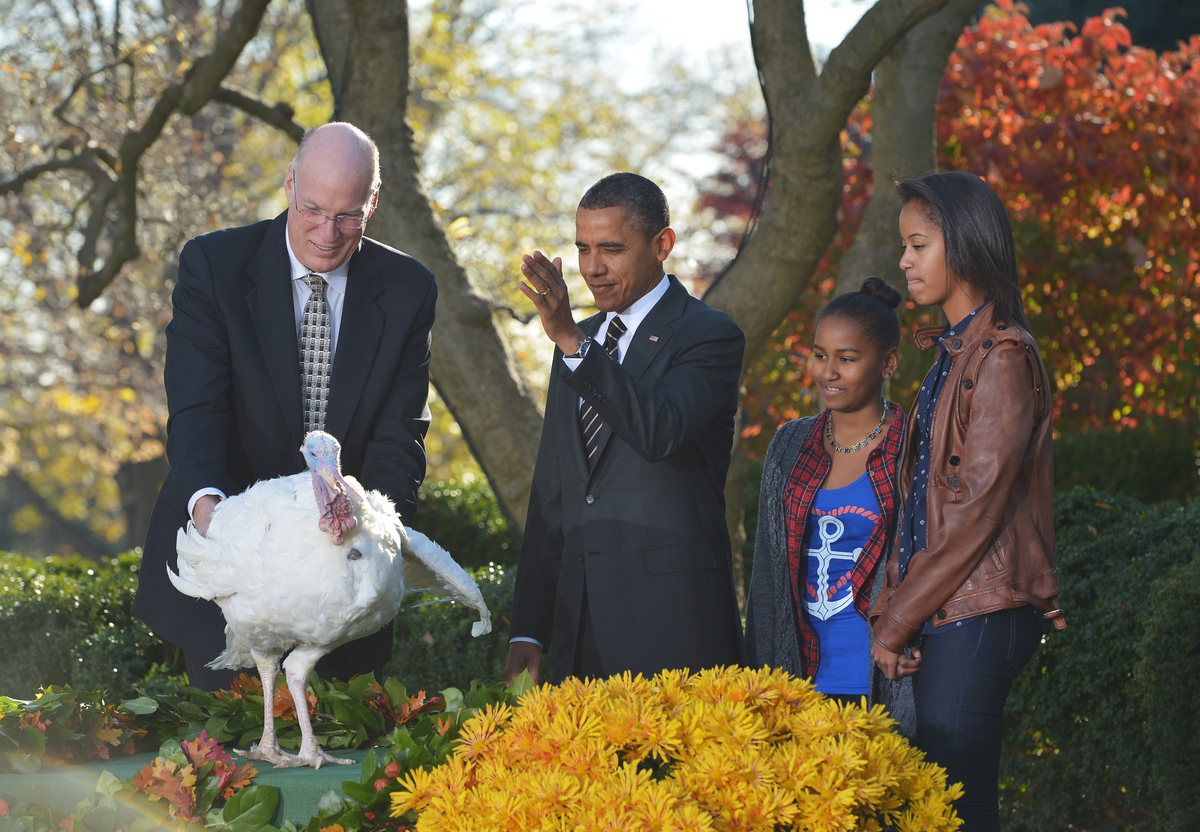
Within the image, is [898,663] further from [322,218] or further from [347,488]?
[322,218]

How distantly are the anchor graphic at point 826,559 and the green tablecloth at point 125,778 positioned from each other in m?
1.42

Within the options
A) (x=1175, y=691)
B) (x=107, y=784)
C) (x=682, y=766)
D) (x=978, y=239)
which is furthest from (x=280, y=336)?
(x=1175, y=691)

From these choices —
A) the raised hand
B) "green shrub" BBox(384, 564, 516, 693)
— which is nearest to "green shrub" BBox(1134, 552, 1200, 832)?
the raised hand

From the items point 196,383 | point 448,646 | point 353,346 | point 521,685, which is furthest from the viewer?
point 448,646

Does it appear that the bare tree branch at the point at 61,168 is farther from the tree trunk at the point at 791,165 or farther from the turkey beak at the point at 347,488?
the turkey beak at the point at 347,488

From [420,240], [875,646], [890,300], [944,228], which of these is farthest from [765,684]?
[420,240]

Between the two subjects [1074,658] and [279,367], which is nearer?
[279,367]

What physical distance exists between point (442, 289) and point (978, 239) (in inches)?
125

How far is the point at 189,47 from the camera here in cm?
1011

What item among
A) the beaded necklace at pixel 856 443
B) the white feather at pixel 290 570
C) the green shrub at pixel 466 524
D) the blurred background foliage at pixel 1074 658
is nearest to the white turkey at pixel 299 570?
the white feather at pixel 290 570

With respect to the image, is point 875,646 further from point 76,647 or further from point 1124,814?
point 76,647

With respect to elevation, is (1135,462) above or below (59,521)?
above

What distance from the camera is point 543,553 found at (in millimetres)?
3143

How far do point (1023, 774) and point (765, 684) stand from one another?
268cm
